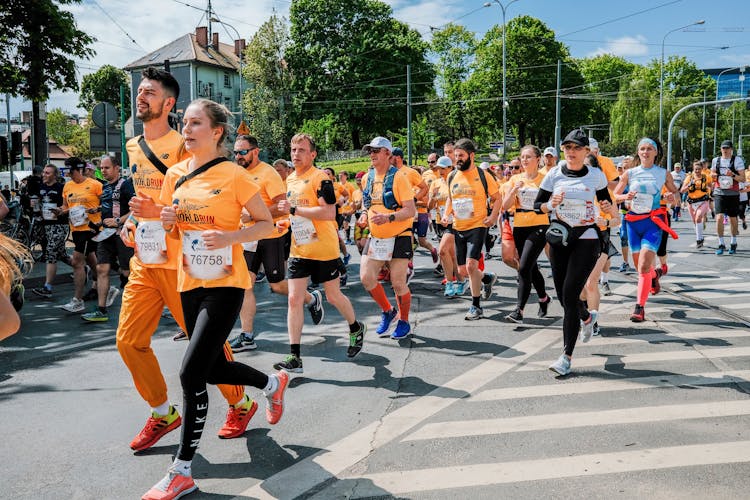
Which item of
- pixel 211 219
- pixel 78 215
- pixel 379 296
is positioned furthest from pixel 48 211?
pixel 211 219

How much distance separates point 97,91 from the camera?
8769 centimetres

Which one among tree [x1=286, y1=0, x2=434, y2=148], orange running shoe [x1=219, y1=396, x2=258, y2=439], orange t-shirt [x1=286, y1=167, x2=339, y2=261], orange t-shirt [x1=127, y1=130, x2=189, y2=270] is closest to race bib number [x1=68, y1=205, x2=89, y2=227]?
orange t-shirt [x1=286, y1=167, x2=339, y2=261]

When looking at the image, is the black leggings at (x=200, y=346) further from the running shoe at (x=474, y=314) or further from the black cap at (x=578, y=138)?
the running shoe at (x=474, y=314)

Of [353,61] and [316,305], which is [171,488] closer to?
[316,305]

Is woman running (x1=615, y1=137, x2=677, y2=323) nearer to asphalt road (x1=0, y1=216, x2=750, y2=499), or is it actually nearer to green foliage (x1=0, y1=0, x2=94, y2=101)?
asphalt road (x1=0, y1=216, x2=750, y2=499)

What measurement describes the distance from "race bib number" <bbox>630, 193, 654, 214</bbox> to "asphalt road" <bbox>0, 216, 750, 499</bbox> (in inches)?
48.9

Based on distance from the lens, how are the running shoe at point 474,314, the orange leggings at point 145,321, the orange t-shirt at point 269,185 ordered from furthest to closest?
the running shoe at point 474,314, the orange t-shirt at point 269,185, the orange leggings at point 145,321

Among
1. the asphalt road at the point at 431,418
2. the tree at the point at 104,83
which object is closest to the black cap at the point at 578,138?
the asphalt road at the point at 431,418

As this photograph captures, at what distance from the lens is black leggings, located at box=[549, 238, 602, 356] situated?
220 inches

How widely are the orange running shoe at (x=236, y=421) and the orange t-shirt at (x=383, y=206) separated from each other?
2731mm

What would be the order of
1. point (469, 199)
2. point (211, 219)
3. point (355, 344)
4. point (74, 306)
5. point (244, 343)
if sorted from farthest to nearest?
point (74, 306)
point (469, 199)
point (244, 343)
point (355, 344)
point (211, 219)

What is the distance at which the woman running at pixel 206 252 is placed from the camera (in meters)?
3.60

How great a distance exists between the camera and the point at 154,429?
4238mm

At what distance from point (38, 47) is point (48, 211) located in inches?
290
